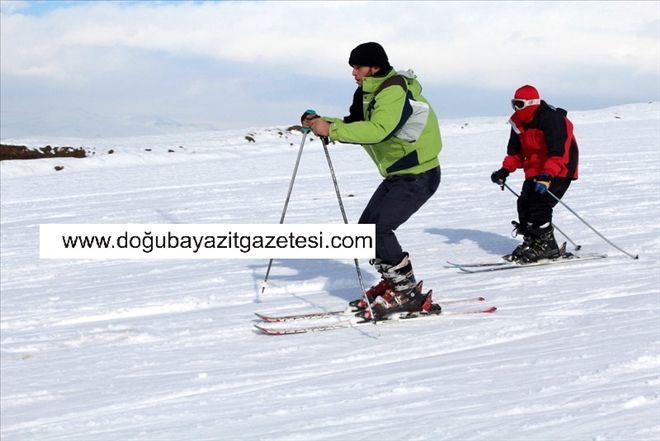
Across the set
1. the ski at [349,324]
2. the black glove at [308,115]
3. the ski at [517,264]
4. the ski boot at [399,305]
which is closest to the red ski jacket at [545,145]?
the ski at [517,264]

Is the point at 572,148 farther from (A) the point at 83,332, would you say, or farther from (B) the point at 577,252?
(A) the point at 83,332

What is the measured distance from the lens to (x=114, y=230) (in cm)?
1159

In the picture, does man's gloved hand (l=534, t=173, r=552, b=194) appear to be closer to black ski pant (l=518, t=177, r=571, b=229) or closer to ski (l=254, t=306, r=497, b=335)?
black ski pant (l=518, t=177, r=571, b=229)

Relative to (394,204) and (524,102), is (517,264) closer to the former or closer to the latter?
(524,102)

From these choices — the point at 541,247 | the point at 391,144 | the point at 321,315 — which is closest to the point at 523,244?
the point at 541,247

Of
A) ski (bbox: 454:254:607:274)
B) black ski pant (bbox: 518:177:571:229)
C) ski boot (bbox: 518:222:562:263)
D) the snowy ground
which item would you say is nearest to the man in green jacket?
the snowy ground

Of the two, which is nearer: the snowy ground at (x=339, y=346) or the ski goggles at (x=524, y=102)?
the snowy ground at (x=339, y=346)

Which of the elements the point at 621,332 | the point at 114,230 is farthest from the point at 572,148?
the point at 114,230

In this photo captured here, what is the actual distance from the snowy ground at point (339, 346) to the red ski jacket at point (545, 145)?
92 cm

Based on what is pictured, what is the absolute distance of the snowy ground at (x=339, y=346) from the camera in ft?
13.3

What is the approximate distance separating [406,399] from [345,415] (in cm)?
34

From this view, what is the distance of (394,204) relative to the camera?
18.8ft

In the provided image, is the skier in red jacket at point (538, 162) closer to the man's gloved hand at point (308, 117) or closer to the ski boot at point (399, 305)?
the ski boot at point (399, 305)

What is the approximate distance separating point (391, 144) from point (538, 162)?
2612mm
